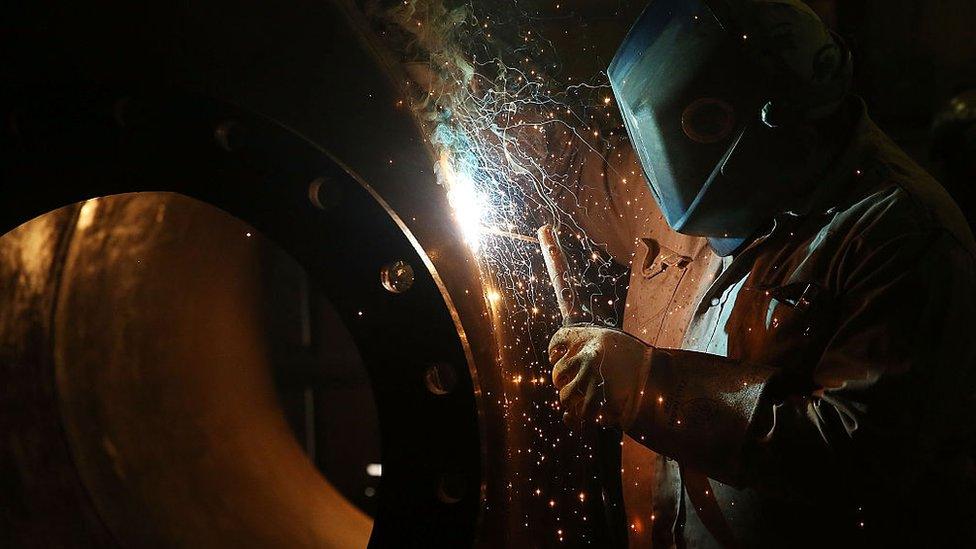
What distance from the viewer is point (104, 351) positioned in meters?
1.85

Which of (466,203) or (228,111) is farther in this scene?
(466,203)

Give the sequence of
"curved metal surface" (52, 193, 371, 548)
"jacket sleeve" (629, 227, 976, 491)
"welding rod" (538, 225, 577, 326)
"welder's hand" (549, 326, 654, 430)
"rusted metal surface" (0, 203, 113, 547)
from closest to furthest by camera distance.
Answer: "jacket sleeve" (629, 227, 976, 491) → "welder's hand" (549, 326, 654, 430) → "welding rod" (538, 225, 577, 326) → "rusted metal surface" (0, 203, 113, 547) → "curved metal surface" (52, 193, 371, 548)

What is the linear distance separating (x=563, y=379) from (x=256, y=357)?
4.09 ft

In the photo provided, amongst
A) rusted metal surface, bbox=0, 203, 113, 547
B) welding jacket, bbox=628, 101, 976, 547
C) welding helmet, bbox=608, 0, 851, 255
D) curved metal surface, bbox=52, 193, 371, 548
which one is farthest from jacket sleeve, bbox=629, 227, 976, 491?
rusted metal surface, bbox=0, 203, 113, 547

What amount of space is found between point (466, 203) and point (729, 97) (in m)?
0.47

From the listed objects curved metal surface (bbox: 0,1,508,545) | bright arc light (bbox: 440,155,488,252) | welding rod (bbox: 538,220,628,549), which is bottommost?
welding rod (bbox: 538,220,628,549)

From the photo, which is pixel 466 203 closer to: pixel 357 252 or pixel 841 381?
pixel 357 252

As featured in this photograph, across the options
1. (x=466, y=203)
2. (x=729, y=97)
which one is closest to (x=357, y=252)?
(x=466, y=203)

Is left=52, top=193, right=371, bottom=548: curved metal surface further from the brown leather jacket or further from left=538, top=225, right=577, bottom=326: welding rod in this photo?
the brown leather jacket

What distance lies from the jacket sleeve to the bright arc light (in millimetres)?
386

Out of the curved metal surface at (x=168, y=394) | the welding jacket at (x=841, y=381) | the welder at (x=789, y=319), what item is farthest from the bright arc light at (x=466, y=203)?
the curved metal surface at (x=168, y=394)

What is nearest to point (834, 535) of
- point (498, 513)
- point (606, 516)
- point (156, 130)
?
point (606, 516)

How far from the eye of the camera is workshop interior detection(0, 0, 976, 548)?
1.20m

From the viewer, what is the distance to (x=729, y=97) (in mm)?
1336
